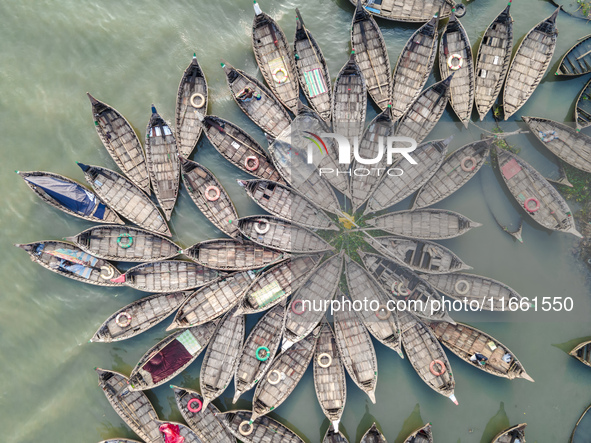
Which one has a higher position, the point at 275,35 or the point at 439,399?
the point at 275,35

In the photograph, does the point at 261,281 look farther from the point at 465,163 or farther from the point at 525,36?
the point at 525,36

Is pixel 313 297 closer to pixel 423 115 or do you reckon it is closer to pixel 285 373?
pixel 285 373

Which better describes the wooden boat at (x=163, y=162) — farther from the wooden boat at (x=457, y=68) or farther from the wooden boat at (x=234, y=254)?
the wooden boat at (x=457, y=68)

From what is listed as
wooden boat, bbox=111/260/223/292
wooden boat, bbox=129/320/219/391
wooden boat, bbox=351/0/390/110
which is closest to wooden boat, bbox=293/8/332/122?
wooden boat, bbox=351/0/390/110

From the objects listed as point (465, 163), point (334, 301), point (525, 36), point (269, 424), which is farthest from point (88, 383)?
point (525, 36)

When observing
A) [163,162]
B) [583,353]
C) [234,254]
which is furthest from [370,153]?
[583,353]
